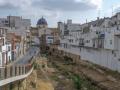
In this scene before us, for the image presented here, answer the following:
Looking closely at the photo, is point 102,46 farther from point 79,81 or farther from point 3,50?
point 3,50

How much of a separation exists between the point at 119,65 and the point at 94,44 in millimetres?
27559

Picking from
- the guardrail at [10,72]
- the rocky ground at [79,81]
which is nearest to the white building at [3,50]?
the rocky ground at [79,81]

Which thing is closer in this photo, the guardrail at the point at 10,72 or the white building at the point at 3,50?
the guardrail at the point at 10,72

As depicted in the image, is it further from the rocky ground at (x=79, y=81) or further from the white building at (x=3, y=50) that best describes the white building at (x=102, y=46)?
the white building at (x=3, y=50)

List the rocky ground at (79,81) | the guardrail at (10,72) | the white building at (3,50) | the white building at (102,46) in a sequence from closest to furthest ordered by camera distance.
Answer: the guardrail at (10,72)
the rocky ground at (79,81)
the white building at (3,50)
the white building at (102,46)

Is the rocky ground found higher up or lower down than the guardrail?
lower down

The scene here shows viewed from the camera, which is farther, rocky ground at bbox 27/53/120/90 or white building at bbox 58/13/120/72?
white building at bbox 58/13/120/72

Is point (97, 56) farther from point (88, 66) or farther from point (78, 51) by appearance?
point (78, 51)

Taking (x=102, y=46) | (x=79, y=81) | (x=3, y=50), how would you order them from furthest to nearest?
(x=102, y=46) → (x=3, y=50) → (x=79, y=81)

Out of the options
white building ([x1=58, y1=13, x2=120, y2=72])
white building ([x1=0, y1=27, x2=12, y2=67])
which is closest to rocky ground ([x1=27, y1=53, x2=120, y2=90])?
white building ([x1=58, y1=13, x2=120, y2=72])

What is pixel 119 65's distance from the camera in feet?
178

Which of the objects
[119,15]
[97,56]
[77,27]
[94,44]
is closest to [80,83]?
[97,56]

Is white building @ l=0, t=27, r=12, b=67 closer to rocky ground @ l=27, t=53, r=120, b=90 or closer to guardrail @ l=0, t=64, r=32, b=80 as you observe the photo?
rocky ground @ l=27, t=53, r=120, b=90

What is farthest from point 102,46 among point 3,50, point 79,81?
point 3,50
